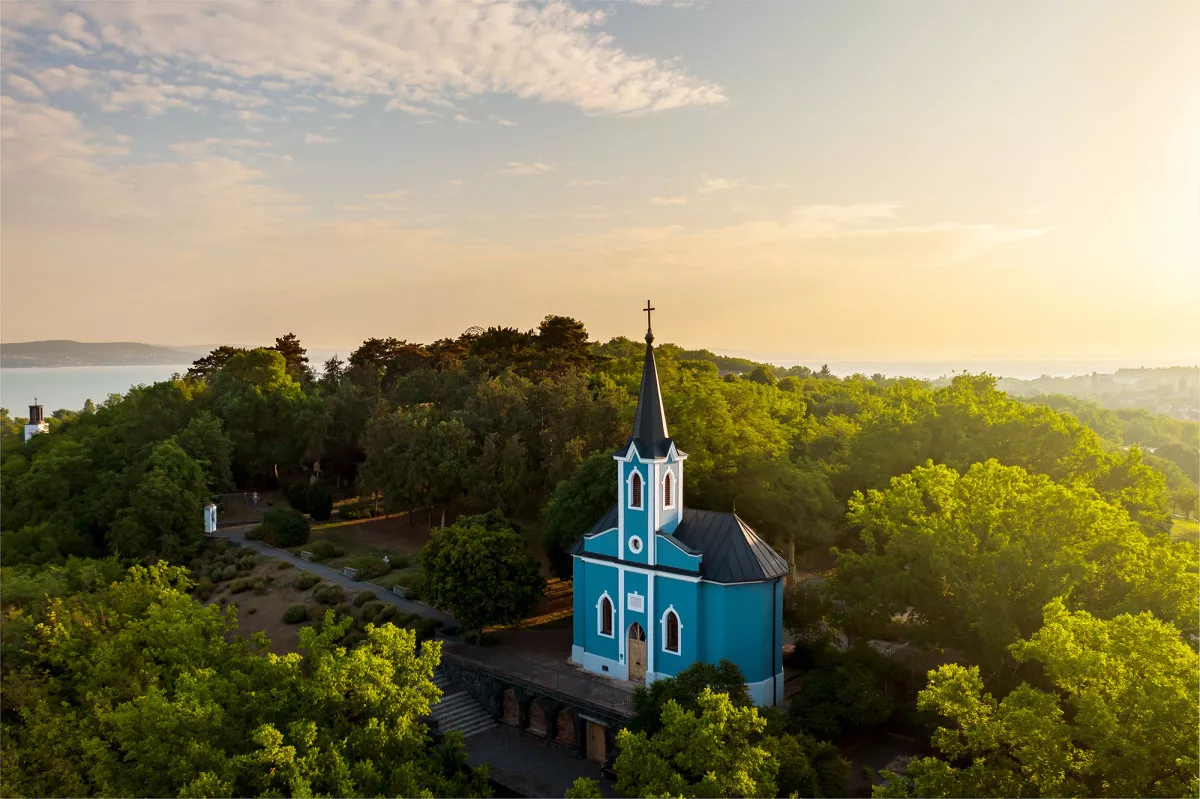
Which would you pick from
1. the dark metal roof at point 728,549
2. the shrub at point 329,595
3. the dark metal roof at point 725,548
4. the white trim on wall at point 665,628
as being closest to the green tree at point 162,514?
the shrub at point 329,595

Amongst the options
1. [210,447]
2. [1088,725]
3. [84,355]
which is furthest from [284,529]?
[84,355]

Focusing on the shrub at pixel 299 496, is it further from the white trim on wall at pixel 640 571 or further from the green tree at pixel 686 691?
the green tree at pixel 686 691

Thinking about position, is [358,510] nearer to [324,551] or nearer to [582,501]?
[324,551]

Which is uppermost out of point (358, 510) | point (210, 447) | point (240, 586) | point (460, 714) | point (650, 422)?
point (650, 422)

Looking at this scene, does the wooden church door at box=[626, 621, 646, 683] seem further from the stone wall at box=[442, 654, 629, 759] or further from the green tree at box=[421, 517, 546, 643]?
the green tree at box=[421, 517, 546, 643]

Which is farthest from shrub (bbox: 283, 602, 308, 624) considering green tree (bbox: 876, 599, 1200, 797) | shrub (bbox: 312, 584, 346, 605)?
green tree (bbox: 876, 599, 1200, 797)
